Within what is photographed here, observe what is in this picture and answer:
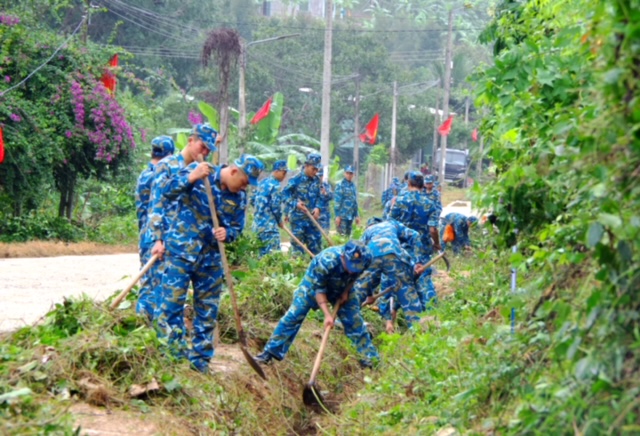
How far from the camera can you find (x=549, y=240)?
5746 mm

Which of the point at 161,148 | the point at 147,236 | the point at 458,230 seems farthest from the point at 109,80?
the point at 147,236

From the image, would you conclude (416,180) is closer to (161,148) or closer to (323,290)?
(161,148)

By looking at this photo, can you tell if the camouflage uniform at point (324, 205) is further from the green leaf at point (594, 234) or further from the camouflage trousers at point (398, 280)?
the green leaf at point (594, 234)

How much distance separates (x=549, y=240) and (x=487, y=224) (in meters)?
2.08

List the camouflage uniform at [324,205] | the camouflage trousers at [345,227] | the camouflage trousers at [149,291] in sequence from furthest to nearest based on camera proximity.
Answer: the camouflage trousers at [345,227]
the camouflage uniform at [324,205]
the camouflage trousers at [149,291]

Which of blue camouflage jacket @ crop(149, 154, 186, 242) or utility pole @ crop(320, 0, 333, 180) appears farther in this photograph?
utility pole @ crop(320, 0, 333, 180)

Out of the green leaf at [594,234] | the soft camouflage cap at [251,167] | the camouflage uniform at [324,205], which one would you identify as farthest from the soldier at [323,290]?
the camouflage uniform at [324,205]

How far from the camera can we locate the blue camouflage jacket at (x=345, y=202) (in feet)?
67.9

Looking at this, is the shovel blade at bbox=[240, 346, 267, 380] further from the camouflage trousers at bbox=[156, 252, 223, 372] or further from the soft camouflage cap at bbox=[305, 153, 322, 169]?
the soft camouflage cap at bbox=[305, 153, 322, 169]

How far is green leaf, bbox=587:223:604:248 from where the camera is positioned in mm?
4047

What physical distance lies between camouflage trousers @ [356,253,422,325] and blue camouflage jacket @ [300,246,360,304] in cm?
162

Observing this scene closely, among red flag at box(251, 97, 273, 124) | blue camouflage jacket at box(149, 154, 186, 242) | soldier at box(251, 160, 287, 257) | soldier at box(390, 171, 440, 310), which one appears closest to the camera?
blue camouflage jacket at box(149, 154, 186, 242)

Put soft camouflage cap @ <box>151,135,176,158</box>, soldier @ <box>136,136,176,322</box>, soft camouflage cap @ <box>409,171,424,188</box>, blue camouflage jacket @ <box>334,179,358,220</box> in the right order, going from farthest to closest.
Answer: blue camouflage jacket @ <box>334,179,358,220</box>, soft camouflage cap @ <box>409,171,424,188</box>, soft camouflage cap @ <box>151,135,176,158</box>, soldier @ <box>136,136,176,322</box>

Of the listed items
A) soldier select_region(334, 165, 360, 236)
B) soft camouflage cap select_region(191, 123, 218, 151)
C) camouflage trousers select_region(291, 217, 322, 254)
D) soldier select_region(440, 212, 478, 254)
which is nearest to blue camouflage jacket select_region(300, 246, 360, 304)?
soft camouflage cap select_region(191, 123, 218, 151)
